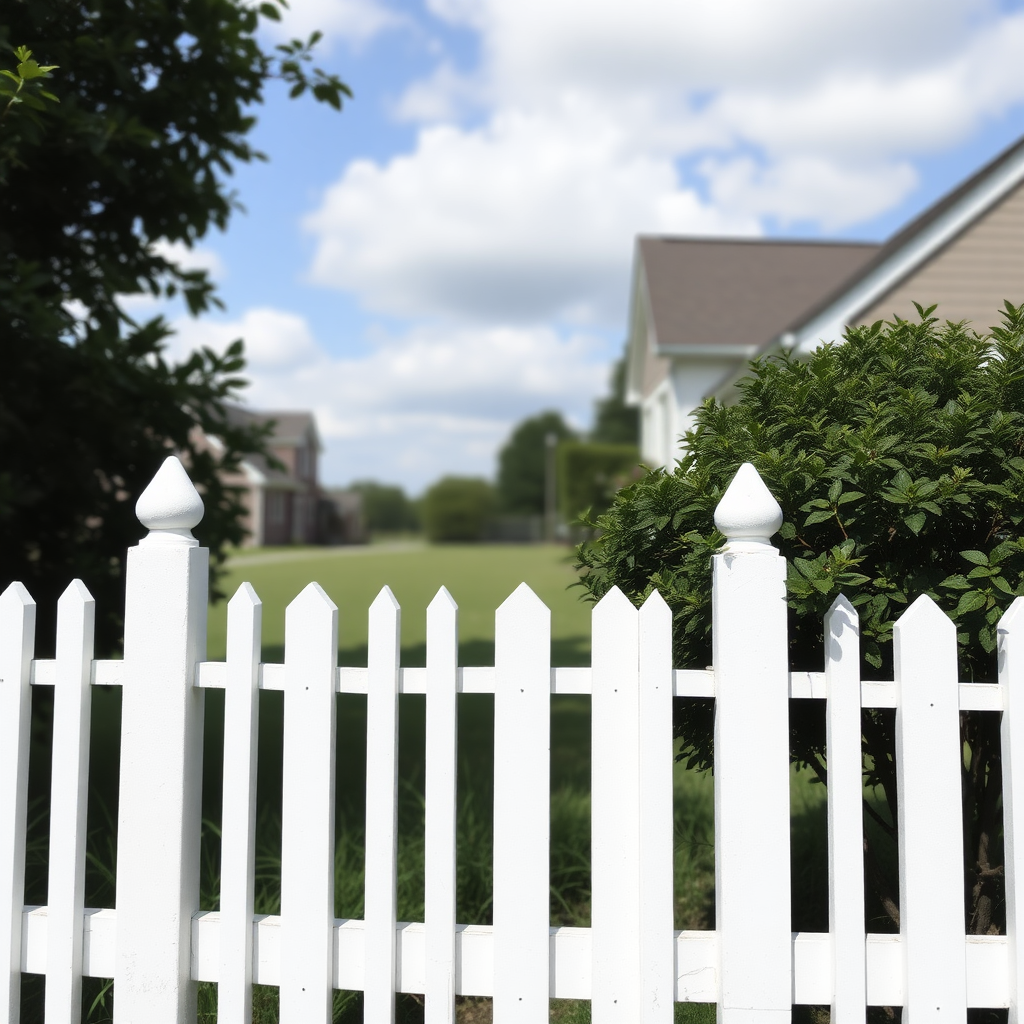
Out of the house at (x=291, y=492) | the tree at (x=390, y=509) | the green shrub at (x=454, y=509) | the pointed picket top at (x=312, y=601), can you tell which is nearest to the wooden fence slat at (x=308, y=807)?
the pointed picket top at (x=312, y=601)

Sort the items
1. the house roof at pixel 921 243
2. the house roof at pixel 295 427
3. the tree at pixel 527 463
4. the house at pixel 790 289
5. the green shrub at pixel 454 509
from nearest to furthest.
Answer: the house roof at pixel 921 243, the house at pixel 790 289, the house roof at pixel 295 427, the green shrub at pixel 454 509, the tree at pixel 527 463

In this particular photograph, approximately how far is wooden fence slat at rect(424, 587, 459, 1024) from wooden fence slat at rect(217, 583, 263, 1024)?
0.43 m

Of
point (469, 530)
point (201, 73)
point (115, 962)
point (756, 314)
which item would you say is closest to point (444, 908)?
point (115, 962)

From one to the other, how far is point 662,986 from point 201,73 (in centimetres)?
412

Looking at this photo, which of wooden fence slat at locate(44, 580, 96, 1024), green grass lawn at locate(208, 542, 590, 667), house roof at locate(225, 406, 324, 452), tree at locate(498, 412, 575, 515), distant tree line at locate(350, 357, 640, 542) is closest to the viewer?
wooden fence slat at locate(44, 580, 96, 1024)

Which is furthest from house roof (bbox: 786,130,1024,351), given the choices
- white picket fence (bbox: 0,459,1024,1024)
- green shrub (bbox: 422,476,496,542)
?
green shrub (bbox: 422,476,496,542)

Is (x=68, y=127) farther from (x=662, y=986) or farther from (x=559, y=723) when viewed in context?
(x=559, y=723)

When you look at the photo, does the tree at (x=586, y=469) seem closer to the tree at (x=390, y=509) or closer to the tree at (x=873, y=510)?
the tree at (x=873, y=510)

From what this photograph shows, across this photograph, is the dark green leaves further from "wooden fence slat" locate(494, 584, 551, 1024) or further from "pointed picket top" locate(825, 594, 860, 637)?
"wooden fence slat" locate(494, 584, 551, 1024)

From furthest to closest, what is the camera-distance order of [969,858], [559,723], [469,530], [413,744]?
[469,530]
[559,723]
[413,744]
[969,858]

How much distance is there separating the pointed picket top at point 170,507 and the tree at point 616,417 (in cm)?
6605

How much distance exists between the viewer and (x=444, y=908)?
6.93 ft

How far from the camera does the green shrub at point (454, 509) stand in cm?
5453

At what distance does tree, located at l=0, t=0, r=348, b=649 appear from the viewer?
147 inches
